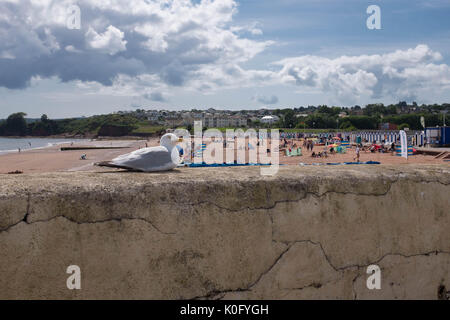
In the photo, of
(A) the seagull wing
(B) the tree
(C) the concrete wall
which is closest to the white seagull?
(A) the seagull wing

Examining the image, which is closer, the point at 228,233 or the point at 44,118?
the point at 228,233

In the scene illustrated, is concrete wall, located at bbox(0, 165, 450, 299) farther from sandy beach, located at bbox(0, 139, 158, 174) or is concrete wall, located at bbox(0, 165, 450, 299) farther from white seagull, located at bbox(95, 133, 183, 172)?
sandy beach, located at bbox(0, 139, 158, 174)

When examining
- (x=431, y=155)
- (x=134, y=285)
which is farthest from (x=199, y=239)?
(x=431, y=155)

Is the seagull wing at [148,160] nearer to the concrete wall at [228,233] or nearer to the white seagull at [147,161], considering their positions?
the white seagull at [147,161]

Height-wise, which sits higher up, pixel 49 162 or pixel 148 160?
pixel 148 160

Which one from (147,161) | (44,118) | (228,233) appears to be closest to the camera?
(228,233)

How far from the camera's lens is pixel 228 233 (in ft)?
8.29

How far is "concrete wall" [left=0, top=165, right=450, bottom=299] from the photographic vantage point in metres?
2.20

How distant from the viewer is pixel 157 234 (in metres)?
2.38

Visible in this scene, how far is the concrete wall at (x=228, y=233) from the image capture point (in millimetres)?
2199

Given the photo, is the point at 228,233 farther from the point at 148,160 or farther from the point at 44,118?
the point at 44,118

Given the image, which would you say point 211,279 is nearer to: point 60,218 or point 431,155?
point 60,218

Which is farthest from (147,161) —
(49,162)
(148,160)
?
(49,162)

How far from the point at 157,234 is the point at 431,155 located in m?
31.2
